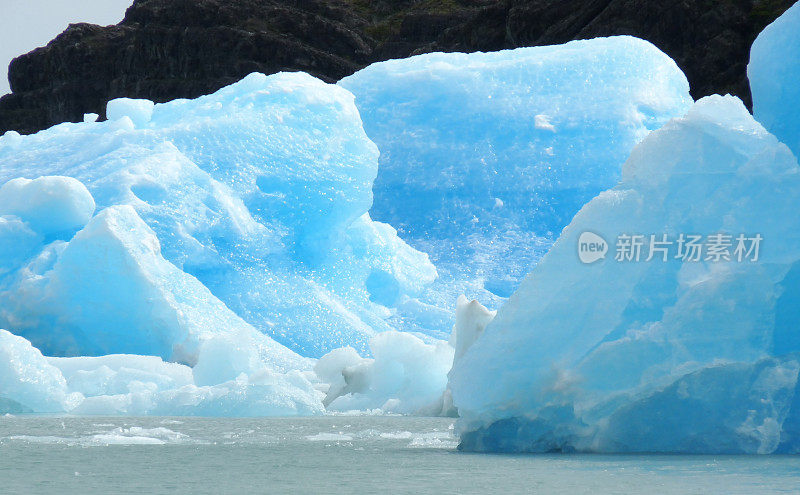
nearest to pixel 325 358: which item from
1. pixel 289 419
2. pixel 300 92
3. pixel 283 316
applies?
pixel 283 316

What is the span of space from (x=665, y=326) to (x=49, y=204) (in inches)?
307

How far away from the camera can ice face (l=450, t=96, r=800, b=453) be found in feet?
18.1

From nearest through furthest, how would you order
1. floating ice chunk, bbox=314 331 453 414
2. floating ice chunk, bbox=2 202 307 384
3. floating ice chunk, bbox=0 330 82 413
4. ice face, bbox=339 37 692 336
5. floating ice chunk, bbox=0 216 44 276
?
1. floating ice chunk, bbox=0 330 82 413
2. floating ice chunk, bbox=314 331 453 414
3. floating ice chunk, bbox=2 202 307 384
4. floating ice chunk, bbox=0 216 44 276
5. ice face, bbox=339 37 692 336

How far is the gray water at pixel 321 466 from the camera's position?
4176 millimetres

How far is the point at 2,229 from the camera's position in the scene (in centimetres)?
1148

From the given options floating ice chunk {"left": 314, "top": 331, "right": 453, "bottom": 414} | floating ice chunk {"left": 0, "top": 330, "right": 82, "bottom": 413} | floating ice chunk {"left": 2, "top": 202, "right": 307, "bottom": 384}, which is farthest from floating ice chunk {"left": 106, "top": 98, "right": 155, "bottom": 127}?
floating ice chunk {"left": 0, "top": 330, "right": 82, "bottom": 413}

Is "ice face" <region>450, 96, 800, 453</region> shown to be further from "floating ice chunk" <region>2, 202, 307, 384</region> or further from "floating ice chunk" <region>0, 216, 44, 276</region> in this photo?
"floating ice chunk" <region>0, 216, 44, 276</region>

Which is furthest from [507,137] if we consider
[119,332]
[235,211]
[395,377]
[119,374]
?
[119,374]

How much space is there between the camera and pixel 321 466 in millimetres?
5066

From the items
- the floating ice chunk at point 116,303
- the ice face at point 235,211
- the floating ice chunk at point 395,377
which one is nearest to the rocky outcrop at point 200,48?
the ice face at point 235,211

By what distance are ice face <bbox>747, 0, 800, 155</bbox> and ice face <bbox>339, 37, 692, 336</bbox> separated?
9402 millimetres

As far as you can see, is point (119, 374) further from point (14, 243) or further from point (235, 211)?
point (235, 211)

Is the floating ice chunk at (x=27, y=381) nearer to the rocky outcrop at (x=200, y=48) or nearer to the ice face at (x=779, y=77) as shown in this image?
the ice face at (x=779, y=77)

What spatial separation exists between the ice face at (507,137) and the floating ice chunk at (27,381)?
25.2 feet
